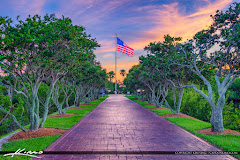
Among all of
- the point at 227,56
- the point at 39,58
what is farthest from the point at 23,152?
the point at 227,56

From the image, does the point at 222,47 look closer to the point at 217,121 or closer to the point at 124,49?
the point at 217,121

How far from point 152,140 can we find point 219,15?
301 inches

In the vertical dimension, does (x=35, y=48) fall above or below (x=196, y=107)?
above

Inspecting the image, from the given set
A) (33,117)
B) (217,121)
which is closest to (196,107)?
(217,121)

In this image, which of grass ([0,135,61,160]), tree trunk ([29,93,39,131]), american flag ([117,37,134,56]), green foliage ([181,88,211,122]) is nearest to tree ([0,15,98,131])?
tree trunk ([29,93,39,131])

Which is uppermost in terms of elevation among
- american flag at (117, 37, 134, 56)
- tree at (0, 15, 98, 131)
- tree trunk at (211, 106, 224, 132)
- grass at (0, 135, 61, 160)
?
american flag at (117, 37, 134, 56)

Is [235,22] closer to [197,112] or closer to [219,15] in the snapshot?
[219,15]

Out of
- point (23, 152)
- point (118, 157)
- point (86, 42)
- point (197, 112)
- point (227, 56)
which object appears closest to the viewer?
point (118, 157)

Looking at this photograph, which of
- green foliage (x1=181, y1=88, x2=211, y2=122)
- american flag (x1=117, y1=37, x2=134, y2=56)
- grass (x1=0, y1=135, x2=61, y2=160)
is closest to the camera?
grass (x1=0, y1=135, x2=61, y2=160)

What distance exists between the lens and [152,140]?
324 inches

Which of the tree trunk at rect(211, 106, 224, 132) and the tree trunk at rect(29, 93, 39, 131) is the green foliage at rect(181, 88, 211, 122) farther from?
the tree trunk at rect(29, 93, 39, 131)

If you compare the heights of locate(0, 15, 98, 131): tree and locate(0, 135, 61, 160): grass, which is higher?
locate(0, 15, 98, 131): tree

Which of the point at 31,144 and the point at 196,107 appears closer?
the point at 31,144

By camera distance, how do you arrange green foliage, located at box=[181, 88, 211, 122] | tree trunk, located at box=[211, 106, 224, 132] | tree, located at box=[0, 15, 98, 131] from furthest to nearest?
green foliage, located at box=[181, 88, 211, 122]
tree trunk, located at box=[211, 106, 224, 132]
tree, located at box=[0, 15, 98, 131]
